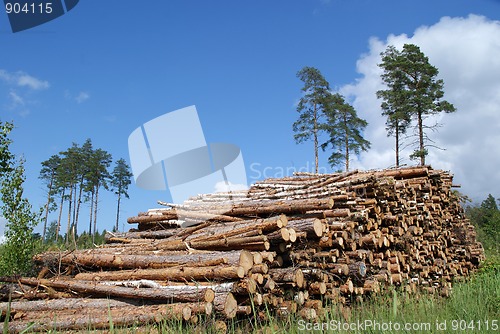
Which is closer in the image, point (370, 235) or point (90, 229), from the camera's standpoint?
point (370, 235)

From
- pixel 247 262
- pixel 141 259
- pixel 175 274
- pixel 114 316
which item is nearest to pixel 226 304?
pixel 247 262

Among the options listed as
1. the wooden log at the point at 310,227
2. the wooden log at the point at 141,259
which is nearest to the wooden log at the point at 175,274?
the wooden log at the point at 141,259

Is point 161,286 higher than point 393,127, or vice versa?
point 393,127

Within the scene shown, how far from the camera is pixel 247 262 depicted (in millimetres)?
5852

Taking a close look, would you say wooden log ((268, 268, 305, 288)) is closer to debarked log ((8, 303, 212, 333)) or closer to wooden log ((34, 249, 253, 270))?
wooden log ((34, 249, 253, 270))

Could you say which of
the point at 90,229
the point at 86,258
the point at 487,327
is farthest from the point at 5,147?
the point at 90,229

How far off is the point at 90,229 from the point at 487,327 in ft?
138

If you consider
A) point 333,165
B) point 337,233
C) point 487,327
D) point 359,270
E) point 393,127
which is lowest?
point 487,327

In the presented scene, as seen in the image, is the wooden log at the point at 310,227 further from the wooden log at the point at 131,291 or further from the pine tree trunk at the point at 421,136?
the pine tree trunk at the point at 421,136

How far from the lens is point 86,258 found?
7.59 meters

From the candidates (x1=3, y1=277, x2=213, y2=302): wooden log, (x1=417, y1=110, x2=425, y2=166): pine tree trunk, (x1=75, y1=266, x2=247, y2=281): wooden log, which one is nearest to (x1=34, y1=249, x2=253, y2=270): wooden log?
(x1=75, y1=266, x2=247, y2=281): wooden log

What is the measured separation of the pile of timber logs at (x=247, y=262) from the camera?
5.73 m

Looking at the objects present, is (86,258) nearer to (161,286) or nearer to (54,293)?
(54,293)

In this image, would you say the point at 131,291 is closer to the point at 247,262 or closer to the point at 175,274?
the point at 175,274
